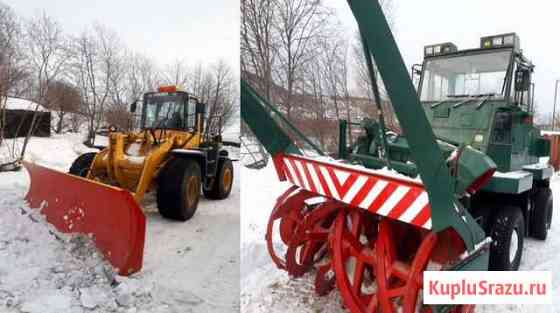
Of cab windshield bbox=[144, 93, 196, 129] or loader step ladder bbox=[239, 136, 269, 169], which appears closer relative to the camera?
loader step ladder bbox=[239, 136, 269, 169]

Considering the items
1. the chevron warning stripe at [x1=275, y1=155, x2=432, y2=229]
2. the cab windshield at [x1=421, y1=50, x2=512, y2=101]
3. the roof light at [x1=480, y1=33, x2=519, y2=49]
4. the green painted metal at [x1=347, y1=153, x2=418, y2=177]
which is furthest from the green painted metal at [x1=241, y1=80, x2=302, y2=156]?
the roof light at [x1=480, y1=33, x2=519, y2=49]

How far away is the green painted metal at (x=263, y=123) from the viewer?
2.62 metres

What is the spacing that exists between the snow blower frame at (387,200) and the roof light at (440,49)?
0.71 m

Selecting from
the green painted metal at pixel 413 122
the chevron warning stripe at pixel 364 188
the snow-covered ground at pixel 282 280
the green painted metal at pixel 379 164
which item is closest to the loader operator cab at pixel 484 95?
the green painted metal at pixel 379 164

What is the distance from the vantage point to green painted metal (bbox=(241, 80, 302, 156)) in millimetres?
2617

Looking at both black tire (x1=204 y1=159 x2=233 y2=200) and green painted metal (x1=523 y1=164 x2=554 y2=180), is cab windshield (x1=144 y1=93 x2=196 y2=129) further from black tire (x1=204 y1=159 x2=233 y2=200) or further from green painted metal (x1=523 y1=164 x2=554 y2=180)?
green painted metal (x1=523 y1=164 x2=554 y2=180)

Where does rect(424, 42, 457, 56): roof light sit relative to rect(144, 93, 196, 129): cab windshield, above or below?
above

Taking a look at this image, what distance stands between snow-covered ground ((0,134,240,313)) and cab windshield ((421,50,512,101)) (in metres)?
2.68

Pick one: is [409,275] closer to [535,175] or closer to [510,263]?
[510,263]

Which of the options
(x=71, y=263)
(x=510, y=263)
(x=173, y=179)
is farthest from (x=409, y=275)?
(x=173, y=179)

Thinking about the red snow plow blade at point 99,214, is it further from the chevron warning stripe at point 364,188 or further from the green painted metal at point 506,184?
the green painted metal at point 506,184

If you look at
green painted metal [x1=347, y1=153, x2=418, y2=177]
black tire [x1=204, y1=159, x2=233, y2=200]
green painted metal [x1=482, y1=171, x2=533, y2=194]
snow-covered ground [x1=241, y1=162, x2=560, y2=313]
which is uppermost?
green painted metal [x1=347, y1=153, x2=418, y2=177]

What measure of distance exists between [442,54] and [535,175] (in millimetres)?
1561

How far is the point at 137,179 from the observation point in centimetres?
481
